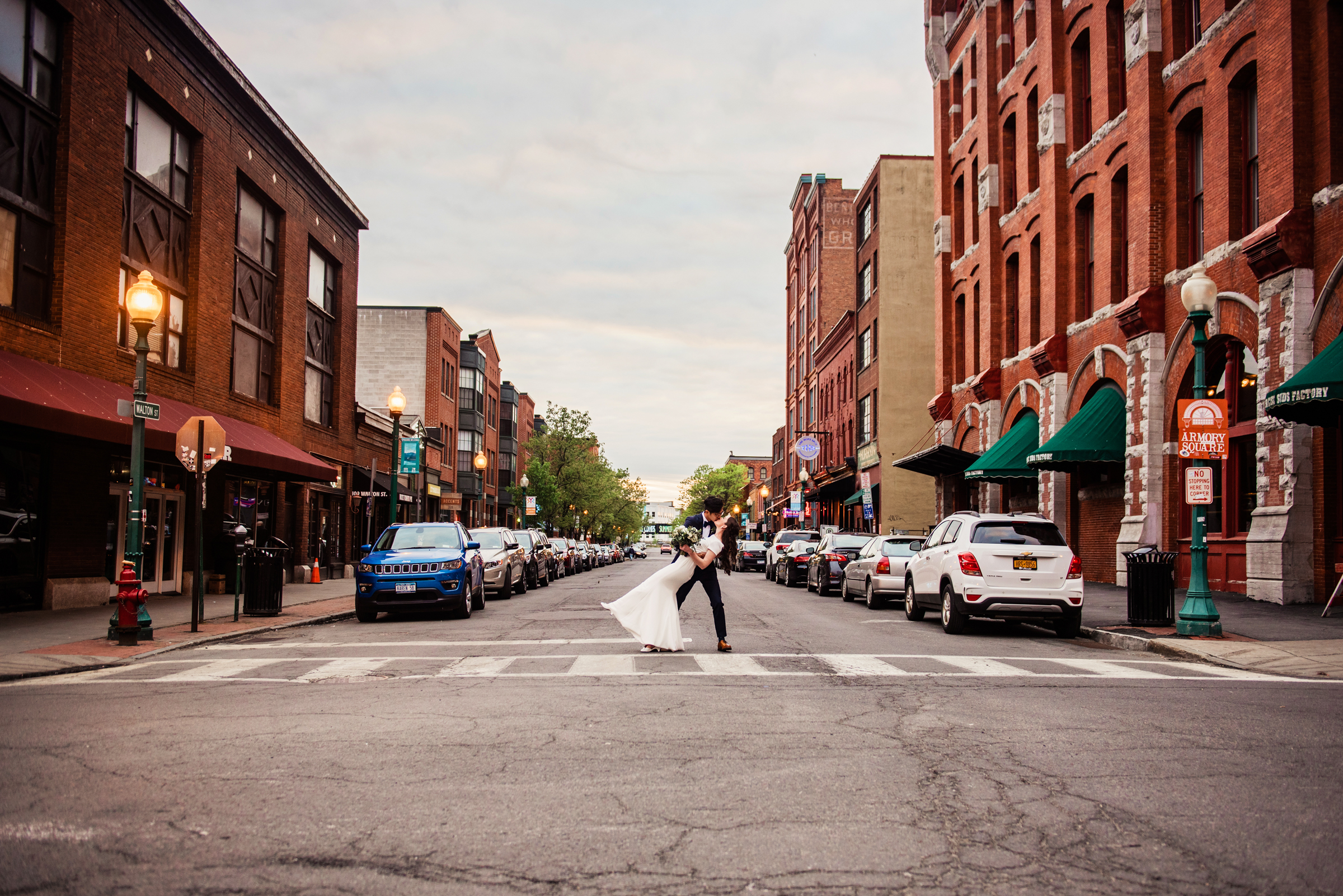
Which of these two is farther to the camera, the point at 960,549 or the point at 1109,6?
the point at 1109,6

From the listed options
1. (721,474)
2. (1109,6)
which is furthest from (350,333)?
(721,474)

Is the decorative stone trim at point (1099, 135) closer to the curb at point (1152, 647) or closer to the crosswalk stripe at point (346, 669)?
the curb at point (1152, 647)

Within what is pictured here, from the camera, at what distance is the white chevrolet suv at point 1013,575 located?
14.5m

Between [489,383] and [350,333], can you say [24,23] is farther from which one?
[489,383]

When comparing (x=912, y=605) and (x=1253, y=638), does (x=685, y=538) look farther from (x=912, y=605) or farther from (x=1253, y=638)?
(x=1253, y=638)

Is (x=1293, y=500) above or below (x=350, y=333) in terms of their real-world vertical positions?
below

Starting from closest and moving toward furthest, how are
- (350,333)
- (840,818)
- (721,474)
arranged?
(840,818) → (350,333) → (721,474)

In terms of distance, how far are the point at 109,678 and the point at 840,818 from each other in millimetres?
7935

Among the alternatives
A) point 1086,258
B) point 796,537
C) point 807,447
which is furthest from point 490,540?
point 807,447

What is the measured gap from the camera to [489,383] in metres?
70.8

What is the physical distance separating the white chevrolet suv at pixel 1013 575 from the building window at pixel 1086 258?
14624 mm

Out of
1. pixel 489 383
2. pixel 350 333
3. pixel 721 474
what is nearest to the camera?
pixel 350 333

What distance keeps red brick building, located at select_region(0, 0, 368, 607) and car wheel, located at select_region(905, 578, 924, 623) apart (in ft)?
40.7

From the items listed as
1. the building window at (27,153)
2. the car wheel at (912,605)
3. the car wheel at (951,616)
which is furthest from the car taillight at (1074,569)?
the building window at (27,153)
